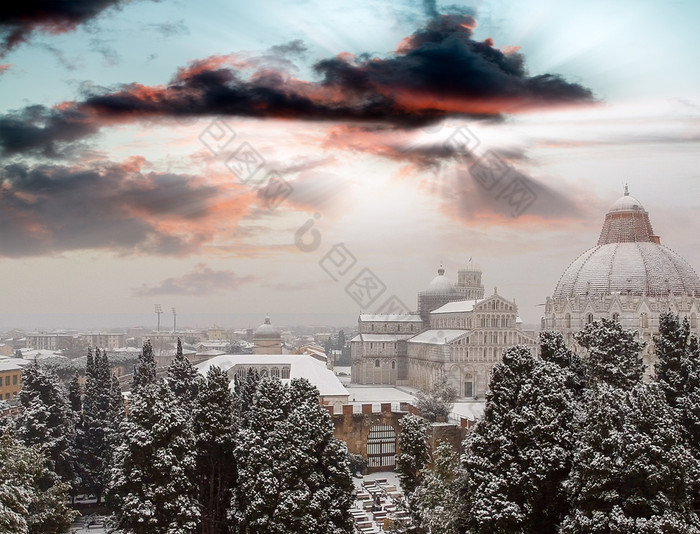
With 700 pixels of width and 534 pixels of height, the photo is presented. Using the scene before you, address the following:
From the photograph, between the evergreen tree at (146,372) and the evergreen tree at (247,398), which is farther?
the evergreen tree at (146,372)

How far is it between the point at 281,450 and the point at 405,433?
6.08 meters

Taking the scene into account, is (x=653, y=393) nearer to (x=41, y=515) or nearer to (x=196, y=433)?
(x=196, y=433)

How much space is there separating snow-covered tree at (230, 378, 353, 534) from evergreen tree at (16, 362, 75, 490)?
12048mm

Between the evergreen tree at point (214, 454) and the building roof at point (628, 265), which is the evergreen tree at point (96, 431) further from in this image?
the building roof at point (628, 265)

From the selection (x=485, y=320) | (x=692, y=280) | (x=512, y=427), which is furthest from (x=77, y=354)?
(x=512, y=427)

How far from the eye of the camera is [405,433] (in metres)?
26.1

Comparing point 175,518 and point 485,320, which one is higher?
point 485,320

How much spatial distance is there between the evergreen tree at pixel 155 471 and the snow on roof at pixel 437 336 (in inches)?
1814

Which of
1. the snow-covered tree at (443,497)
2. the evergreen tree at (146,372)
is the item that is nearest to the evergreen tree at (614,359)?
the snow-covered tree at (443,497)

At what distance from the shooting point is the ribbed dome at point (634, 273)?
57.7 m

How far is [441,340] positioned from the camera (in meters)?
68.1

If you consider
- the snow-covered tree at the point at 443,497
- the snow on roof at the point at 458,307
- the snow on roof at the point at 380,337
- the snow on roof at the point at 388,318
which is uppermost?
the snow on roof at the point at 458,307

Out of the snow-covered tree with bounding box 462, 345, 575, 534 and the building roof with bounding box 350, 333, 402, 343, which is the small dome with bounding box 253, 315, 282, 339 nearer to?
the building roof with bounding box 350, 333, 402, 343

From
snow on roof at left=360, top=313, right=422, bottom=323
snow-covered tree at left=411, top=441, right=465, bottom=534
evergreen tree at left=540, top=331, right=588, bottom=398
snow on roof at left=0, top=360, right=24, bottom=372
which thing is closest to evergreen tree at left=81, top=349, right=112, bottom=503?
snow-covered tree at left=411, top=441, right=465, bottom=534
